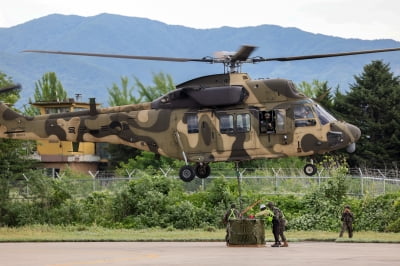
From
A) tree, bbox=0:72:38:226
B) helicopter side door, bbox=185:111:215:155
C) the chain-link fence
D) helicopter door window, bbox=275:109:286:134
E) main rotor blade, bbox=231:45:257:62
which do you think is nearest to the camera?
main rotor blade, bbox=231:45:257:62

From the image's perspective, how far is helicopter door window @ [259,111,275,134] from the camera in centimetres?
3444

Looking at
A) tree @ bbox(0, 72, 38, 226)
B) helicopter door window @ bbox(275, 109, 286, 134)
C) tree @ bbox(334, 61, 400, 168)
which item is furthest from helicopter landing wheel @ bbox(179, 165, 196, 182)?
tree @ bbox(334, 61, 400, 168)

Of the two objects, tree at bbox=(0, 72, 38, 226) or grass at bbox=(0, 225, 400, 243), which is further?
tree at bbox=(0, 72, 38, 226)

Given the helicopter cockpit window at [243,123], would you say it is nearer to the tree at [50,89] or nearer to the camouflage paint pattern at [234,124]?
the camouflage paint pattern at [234,124]

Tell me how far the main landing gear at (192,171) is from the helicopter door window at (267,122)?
2865 millimetres

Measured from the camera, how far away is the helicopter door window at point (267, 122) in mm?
34438

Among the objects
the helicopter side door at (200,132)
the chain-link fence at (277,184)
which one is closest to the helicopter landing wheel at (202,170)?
the helicopter side door at (200,132)

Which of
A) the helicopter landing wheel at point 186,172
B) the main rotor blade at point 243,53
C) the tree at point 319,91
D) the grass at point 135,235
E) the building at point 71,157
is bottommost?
the grass at point 135,235
